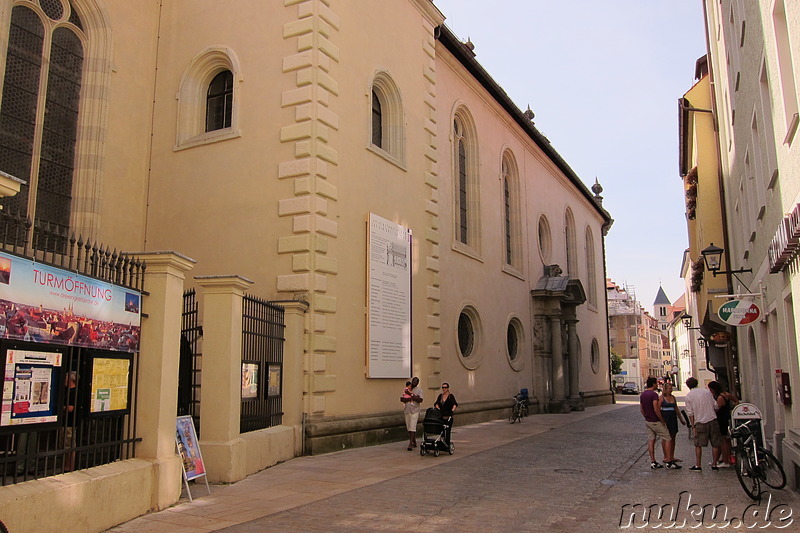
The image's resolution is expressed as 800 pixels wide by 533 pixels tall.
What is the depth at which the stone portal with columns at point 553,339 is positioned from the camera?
2817cm

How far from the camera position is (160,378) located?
847 centimetres

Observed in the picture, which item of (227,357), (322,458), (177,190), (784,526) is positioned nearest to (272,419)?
(322,458)

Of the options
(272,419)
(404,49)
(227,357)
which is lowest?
(272,419)

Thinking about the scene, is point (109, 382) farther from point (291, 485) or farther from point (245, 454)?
point (291, 485)

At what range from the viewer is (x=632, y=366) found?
4023 inches

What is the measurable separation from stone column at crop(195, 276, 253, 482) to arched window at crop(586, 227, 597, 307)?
30.6 meters

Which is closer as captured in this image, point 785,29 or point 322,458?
point 785,29

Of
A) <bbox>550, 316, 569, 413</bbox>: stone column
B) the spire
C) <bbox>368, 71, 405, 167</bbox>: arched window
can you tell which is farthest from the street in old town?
the spire

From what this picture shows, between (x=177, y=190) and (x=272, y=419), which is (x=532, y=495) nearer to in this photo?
(x=272, y=419)

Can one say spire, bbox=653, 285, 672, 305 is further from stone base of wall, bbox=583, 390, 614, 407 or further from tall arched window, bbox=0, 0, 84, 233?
tall arched window, bbox=0, 0, 84, 233

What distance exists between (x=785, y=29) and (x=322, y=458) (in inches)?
389

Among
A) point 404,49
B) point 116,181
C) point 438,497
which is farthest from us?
point 404,49

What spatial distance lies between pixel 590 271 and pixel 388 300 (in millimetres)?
26815

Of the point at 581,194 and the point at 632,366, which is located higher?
the point at 581,194
